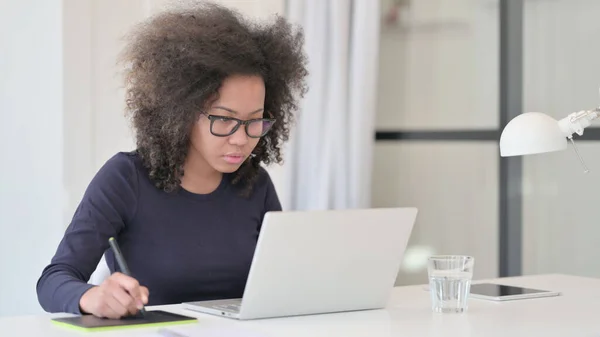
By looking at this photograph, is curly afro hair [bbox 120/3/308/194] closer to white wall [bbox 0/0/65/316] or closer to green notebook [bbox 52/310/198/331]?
green notebook [bbox 52/310/198/331]

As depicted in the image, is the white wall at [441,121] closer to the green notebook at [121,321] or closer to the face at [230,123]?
the face at [230,123]

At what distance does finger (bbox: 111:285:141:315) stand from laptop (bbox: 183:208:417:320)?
18 centimetres

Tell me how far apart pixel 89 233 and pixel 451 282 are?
2.60 feet

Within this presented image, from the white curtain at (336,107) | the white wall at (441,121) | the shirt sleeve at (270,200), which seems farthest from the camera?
the white curtain at (336,107)

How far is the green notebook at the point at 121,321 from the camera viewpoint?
161 cm

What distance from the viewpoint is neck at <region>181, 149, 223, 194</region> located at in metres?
2.27

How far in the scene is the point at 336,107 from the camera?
3812mm

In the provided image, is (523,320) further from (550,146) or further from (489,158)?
(489,158)

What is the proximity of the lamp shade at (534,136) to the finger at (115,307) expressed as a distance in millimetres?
822

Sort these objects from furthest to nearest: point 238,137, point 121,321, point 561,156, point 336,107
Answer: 1. point 336,107
2. point 561,156
3. point 238,137
4. point 121,321

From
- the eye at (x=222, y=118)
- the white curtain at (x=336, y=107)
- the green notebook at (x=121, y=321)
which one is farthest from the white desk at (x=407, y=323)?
the white curtain at (x=336, y=107)

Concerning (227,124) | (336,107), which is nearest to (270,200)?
(227,124)

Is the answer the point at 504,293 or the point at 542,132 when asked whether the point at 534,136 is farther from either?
the point at 504,293

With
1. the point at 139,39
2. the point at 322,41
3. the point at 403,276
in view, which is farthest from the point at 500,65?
the point at 139,39
